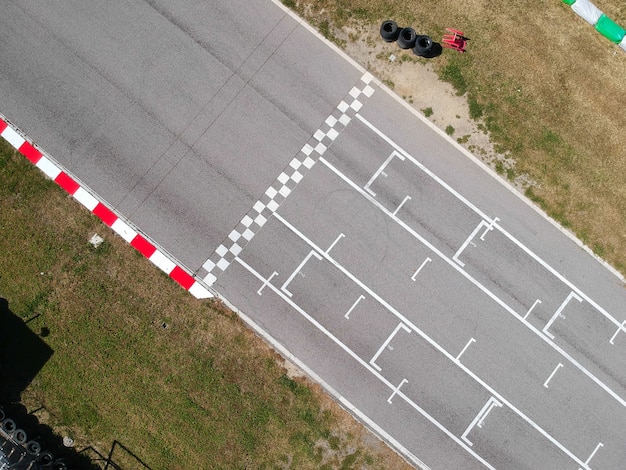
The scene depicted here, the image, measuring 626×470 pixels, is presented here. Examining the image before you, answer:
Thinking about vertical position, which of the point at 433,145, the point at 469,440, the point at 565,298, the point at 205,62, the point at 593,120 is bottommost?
the point at 469,440

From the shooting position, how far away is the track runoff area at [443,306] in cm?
2689

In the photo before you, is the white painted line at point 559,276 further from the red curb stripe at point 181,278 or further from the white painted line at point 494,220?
the red curb stripe at point 181,278

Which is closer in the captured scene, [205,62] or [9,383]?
[9,383]

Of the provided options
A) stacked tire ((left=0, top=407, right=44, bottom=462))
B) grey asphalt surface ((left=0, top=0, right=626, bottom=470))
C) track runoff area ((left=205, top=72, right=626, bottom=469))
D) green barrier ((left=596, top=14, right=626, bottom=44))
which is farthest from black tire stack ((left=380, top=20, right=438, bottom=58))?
stacked tire ((left=0, top=407, right=44, bottom=462))

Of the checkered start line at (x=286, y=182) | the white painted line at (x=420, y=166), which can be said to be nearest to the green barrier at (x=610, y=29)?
the white painted line at (x=420, y=166)

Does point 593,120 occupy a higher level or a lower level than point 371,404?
higher

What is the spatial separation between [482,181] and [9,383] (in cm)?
2545

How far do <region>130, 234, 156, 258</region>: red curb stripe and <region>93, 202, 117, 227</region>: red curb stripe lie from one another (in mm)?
1482

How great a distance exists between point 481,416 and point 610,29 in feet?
69.5

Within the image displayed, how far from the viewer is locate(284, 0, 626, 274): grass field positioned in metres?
28.0

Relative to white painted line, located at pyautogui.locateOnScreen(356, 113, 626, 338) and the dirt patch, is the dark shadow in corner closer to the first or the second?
white painted line, located at pyautogui.locateOnScreen(356, 113, 626, 338)

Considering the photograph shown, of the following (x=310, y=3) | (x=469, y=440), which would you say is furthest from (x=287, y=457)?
(x=310, y=3)

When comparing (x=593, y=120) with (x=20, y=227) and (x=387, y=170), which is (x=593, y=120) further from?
(x=20, y=227)

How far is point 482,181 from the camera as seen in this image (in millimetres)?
27938
